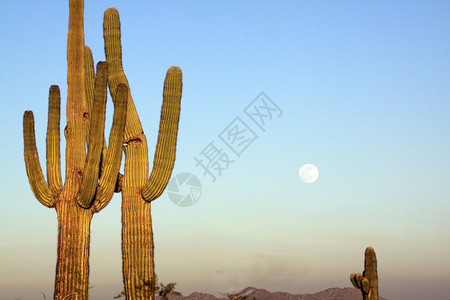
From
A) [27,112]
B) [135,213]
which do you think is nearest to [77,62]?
[27,112]

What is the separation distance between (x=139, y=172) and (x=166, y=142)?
1.18 meters

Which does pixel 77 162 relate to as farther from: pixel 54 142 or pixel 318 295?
pixel 318 295

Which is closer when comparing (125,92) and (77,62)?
(125,92)

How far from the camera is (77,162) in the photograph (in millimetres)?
16328

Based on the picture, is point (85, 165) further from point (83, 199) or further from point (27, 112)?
point (27, 112)

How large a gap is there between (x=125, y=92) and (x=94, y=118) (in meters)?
1.06

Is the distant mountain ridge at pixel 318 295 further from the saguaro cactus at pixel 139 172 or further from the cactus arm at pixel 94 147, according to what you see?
the cactus arm at pixel 94 147

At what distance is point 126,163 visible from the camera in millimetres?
16766

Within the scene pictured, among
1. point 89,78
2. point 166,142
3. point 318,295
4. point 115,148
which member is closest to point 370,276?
point 166,142

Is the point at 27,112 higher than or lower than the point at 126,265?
higher

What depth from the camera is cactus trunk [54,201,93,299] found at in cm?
1554

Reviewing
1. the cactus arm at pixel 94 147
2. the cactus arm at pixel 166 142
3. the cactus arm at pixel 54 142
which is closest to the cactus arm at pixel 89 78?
the cactus arm at pixel 54 142

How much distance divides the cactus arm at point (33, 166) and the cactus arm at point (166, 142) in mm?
2655

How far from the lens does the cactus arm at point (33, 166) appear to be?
1628cm
